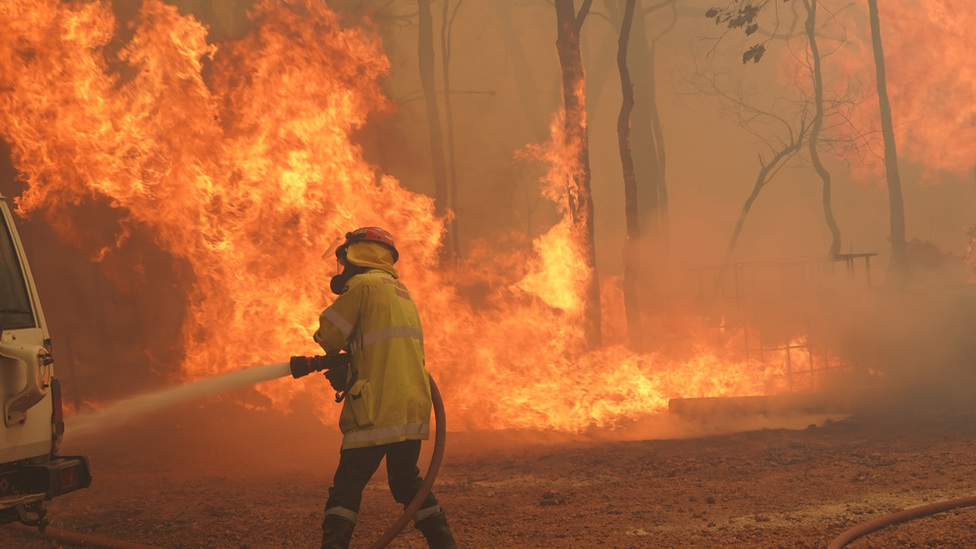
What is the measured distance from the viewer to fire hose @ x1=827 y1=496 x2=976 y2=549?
4.24 metres

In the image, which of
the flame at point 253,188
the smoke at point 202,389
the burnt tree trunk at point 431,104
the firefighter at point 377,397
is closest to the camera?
the firefighter at point 377,397

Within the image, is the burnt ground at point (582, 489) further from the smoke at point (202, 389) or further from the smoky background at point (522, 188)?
the smoky background at point (522, 188)

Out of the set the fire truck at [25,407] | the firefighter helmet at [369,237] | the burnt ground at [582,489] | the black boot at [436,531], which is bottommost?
the burnt ground at [582,489]

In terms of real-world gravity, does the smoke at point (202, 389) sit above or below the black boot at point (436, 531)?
above

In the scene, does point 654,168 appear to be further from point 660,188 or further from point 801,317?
point 801,317

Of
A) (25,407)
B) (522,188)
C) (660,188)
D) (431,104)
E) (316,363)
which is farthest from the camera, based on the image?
(522,188)

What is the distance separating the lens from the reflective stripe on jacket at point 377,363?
392cm

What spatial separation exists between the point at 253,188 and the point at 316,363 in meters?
Answer: 6.17

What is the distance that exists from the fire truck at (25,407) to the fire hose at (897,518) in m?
4.32

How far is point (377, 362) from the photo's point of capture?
4008mm

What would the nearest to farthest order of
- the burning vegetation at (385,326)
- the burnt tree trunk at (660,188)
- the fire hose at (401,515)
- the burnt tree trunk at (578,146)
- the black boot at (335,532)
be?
the black boot at (335,532) → the fire hose at (401,515) → the burning vegetation at (385,326) → the burnt tree trunk at (578,146) → the burnt tree trunk at (660,188)

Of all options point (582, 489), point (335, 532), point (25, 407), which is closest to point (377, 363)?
point (335, 532)

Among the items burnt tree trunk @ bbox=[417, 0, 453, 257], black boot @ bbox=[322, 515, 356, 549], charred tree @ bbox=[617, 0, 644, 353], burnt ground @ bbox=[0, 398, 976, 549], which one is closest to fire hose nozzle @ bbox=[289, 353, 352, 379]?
black boot @ bbox=[322, 515, 356, 549]

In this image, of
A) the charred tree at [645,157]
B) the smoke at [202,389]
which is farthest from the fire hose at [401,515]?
the charred tree at [645,157]
